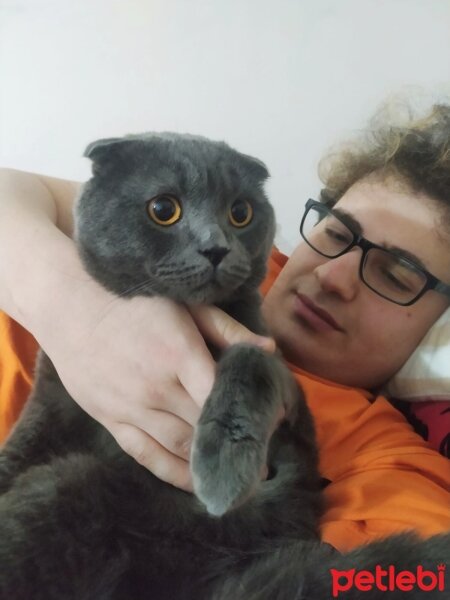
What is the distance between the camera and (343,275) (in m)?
1.17

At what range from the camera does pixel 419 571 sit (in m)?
0.65

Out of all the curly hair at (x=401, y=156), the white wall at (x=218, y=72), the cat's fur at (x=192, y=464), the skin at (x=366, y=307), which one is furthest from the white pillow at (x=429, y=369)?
the white wall at (x=218, y=72)

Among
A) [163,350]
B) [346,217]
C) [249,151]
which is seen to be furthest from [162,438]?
[249,151]

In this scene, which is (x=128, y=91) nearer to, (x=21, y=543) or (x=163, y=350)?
(x=163, y=350)

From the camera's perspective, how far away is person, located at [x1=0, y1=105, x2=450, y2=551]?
0.80m

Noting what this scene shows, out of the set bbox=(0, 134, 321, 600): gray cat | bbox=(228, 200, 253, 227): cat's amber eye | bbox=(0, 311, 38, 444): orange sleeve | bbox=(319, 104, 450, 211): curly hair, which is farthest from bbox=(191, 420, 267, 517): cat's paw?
bbox=(319, 104, 450, 211): curly hair

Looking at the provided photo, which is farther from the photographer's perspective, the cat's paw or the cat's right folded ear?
the cat's right folded ear

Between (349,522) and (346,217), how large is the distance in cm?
67

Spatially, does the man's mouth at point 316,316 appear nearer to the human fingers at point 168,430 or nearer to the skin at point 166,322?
the skin at point 166,322

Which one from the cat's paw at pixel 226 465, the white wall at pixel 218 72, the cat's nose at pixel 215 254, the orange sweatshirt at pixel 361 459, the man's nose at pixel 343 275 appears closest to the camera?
the cat's paw at pixel 226 465

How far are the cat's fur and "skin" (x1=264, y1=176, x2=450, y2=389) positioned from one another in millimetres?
325

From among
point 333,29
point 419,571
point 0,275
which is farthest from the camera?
point 333,29

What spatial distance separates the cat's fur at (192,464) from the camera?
0.65 meters

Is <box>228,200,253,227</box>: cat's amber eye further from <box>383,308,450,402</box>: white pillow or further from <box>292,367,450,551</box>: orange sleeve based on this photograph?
<box>383,308,450,402</box>: white pillow
